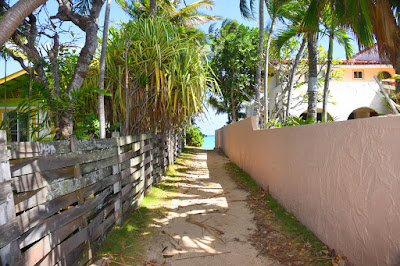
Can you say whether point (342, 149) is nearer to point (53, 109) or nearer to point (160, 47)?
point (53, 109)

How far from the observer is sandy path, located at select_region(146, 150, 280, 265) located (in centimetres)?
356

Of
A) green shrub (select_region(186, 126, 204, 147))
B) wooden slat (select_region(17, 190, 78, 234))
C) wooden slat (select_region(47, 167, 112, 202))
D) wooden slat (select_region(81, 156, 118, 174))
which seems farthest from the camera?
green shrub (select_region(186, 126, 204, 147))

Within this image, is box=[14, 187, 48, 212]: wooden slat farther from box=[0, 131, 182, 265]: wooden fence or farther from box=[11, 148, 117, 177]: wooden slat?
box=[11, 148, 117, 177]: wooden slat

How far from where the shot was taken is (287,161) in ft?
17.1

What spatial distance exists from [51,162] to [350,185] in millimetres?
2701

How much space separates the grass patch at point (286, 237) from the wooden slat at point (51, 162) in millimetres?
2234

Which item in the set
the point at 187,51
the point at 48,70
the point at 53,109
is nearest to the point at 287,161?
the point at 187,51

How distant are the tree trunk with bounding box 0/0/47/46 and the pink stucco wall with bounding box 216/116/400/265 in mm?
3193

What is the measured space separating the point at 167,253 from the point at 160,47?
3755 millimetres

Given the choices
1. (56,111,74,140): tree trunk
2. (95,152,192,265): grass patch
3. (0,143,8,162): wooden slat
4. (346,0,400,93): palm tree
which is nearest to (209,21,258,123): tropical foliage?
(346,0,400,93): palm tree

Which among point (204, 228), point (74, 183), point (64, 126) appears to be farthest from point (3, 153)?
point (204, 228)

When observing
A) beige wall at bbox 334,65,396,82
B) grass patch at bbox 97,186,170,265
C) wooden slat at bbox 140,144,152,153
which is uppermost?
beige wall at bbox 334,65,396,82

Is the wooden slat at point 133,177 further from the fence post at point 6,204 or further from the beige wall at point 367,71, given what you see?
the beige wall at point 367,71

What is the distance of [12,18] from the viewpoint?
8.92 feet
